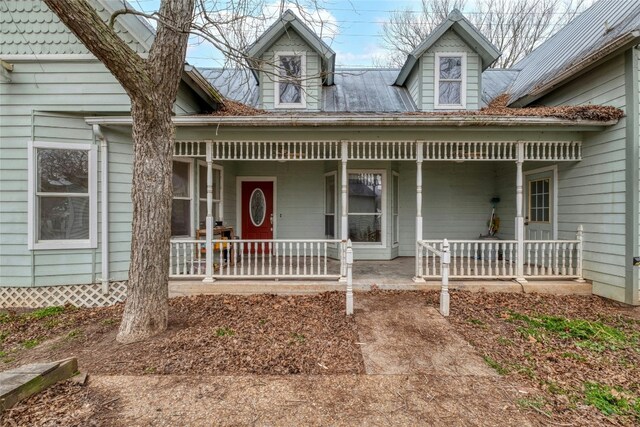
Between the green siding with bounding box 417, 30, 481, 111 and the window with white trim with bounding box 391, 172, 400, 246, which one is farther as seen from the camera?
the window with white trim with bounding box 391, 172, 400, 246

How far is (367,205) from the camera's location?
779 cm

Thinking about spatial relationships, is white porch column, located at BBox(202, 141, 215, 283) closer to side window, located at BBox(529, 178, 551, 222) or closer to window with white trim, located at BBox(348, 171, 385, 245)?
window with white trim, located at BBox(348, 171, 385, 245)

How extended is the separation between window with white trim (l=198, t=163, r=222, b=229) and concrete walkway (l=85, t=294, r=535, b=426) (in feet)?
13.2

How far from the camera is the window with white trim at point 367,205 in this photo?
778 cm

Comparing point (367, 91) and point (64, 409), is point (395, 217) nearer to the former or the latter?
point (367, 91)

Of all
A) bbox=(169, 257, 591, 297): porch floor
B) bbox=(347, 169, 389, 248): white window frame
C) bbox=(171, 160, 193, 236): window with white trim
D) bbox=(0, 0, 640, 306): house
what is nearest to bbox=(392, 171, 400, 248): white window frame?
bbox=(347, 169, 389, 248): white window frame

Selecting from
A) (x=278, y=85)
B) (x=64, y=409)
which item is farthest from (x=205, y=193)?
(x=64, y=409)

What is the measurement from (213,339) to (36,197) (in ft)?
14.4

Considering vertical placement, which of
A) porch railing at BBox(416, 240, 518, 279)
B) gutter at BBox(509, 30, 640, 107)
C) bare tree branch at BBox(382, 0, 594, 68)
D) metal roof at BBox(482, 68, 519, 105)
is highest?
bare tree branch at BBox(382, 0, 594, 68)

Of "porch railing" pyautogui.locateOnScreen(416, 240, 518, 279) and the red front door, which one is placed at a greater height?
the red front door

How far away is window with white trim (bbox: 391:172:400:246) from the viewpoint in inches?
315

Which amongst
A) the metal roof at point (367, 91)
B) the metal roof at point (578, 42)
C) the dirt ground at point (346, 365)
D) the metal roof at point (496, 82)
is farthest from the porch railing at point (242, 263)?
the metal roof at point (496, 82)

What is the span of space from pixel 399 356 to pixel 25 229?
654cm

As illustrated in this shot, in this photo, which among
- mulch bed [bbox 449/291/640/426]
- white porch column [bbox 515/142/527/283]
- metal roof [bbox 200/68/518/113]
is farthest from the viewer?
metal roof [bbox 200/68/518/113]
